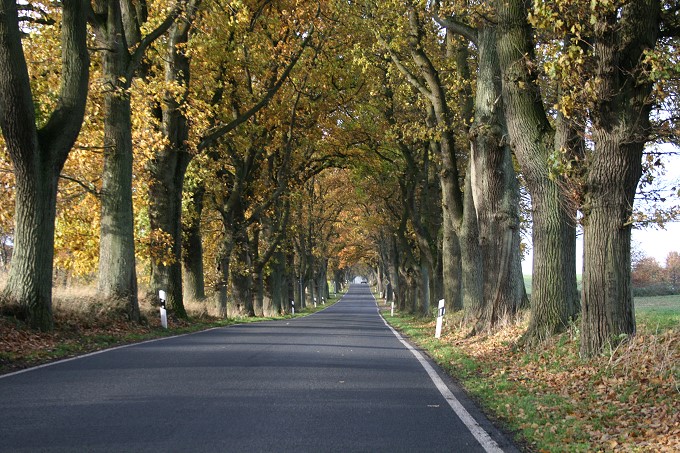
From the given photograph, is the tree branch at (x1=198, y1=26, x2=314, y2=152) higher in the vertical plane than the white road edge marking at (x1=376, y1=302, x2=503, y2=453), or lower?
higher

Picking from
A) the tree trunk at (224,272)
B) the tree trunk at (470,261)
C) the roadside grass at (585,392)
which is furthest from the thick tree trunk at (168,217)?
the roadside grass at (585,392)

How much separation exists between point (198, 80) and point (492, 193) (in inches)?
502

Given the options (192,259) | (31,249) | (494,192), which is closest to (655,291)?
(192,259)

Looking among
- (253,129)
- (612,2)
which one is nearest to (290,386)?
(612,2)

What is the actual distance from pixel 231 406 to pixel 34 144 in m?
7.76

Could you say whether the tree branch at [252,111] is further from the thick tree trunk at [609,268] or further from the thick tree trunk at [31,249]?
→ the thick tree trunk at [609,268]

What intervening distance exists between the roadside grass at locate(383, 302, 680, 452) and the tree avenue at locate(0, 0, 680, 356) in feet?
1.74

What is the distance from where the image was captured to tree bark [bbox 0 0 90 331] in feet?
39.7

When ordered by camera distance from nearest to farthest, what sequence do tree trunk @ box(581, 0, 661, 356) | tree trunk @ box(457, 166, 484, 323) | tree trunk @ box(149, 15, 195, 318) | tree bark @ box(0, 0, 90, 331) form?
1. tree trunk @ box(581, 0, 661, 356)
2. tree bark @ box(0, 0, 90, 331)
3. tree trunk @ box(457, 166, 484, 323)
4. tree trunk @ box(149, 15, 195, 318)

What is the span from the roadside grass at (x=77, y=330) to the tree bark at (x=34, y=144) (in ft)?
1.89

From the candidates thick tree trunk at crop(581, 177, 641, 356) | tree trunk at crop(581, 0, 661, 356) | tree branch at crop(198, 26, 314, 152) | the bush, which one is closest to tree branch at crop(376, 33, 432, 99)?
tree branch at crop(198, 26, 314, 152)

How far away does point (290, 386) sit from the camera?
8.51 metres

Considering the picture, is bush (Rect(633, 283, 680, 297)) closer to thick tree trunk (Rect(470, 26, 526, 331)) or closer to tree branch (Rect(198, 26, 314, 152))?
tree branch (Rect(198, 26, 314, 152))

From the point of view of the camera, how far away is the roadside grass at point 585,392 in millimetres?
6223
